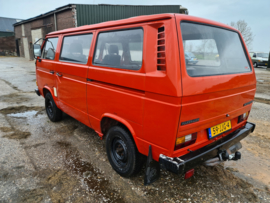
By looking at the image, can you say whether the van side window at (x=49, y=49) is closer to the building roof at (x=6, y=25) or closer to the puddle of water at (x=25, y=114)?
the puddle of water at (x=25, y=114)

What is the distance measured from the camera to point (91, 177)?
8.86 feet

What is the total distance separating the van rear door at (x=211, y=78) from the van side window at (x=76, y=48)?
5.27 ft

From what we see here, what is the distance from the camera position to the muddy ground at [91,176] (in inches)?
93.3

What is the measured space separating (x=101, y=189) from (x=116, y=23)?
7.02ft

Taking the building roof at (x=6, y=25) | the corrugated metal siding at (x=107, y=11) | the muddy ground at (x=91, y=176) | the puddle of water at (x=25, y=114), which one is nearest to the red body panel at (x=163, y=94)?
the muddy ground at (x=91, y=176)

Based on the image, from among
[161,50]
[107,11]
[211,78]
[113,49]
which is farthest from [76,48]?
[107,11]

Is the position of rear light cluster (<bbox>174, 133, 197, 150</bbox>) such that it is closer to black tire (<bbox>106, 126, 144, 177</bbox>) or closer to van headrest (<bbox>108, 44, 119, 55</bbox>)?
black tire (<bbox>106, 126, 144, 177</bbox>)

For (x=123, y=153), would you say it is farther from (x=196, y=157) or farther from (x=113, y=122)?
(x=196, y=157)

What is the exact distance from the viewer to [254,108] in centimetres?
586

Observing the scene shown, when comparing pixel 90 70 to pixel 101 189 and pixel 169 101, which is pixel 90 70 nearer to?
pixel 169 101

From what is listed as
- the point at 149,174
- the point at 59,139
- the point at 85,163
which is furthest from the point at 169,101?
the point at 59,139

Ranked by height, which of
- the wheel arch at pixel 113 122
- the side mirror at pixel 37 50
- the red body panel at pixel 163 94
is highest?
the side mirror at pixel 37 50

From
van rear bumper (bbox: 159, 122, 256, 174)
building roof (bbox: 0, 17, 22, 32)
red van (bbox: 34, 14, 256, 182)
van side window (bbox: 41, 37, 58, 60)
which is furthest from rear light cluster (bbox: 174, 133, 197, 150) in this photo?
building roof (bbox: 0, 17, 22, 32)

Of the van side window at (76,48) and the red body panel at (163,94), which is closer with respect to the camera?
the red body panel at (163,94)
